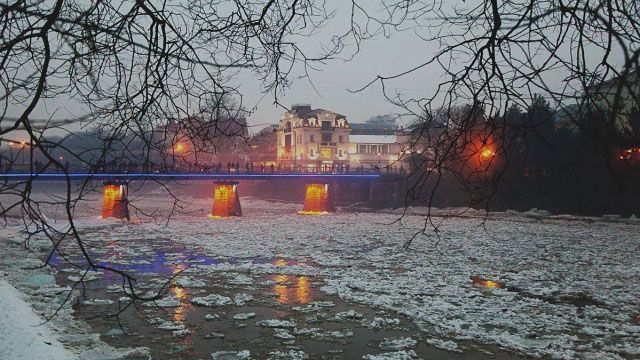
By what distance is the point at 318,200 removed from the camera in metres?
56.7

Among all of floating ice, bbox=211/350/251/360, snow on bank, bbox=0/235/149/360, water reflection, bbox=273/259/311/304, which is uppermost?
snow on bank, bbox=0/235/149/360

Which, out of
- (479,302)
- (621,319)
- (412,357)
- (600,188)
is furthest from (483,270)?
(600,188)

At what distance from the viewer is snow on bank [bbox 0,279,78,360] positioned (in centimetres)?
983

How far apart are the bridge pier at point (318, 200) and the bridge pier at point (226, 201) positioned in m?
7.00

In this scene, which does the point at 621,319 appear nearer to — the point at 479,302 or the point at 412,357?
the point at 479,302

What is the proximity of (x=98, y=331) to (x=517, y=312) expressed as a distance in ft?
33.9

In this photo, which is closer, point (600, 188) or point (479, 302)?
point (479, 302)

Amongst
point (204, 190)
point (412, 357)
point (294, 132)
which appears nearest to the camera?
point (412, 357)

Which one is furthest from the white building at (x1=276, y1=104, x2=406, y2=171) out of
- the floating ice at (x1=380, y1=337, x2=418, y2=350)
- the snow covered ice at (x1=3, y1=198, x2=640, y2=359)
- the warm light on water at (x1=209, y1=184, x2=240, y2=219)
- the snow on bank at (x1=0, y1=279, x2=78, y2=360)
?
the snow on bank at (x1=0, y1=279, x2=78, y2=360)

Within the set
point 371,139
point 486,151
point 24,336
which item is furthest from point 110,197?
point 486,151

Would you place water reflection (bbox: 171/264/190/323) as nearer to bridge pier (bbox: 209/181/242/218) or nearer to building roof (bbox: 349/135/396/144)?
bridge pier (bbox: 209/181/242/218)

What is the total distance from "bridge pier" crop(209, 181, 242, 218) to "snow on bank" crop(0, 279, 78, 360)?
38.7 m

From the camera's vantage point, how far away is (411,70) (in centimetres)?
330

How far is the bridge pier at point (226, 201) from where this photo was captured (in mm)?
52562
